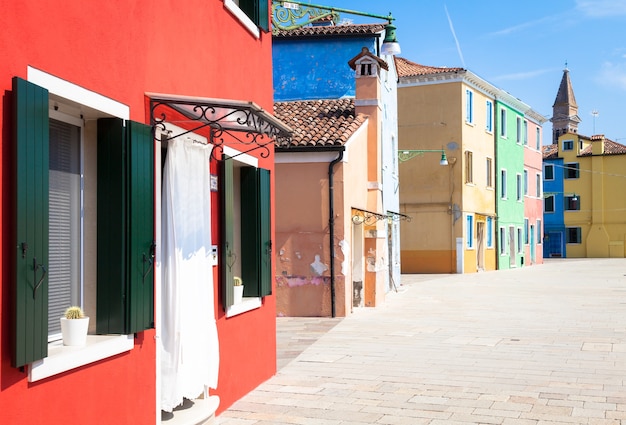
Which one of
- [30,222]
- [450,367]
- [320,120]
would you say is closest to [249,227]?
[450,367]

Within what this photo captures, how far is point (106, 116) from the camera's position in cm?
561

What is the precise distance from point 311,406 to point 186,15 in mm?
4136

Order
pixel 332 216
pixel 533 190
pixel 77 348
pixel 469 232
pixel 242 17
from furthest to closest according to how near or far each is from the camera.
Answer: pixel 533 190 < pixel 469 232 < pixel 332 216 < pixel 242 17 < pixel 77 348

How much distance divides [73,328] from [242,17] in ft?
15.2

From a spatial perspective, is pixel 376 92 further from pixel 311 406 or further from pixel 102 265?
pixel 102 265

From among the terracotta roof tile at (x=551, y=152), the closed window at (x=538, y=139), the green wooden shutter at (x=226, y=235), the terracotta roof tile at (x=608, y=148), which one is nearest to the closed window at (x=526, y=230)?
the closed window at (x=538, y=139)

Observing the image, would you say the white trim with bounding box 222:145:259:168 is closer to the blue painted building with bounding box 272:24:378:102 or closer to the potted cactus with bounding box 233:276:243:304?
the potted cactus with bounding box 233:276:243:304

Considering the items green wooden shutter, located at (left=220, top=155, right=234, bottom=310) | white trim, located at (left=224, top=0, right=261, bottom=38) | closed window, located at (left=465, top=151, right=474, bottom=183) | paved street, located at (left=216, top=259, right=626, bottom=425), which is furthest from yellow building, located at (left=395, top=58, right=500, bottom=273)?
green wooden shutter, located at (left=220, top=155, right=234, bottom=310)

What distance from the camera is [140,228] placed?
5848 millimetres

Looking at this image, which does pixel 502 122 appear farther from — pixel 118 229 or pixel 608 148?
pixel 118 229

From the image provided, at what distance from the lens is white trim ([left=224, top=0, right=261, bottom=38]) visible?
820 centimetres

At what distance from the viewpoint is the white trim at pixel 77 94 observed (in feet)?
15.0

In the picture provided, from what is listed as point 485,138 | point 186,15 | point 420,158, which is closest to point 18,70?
point 186,15

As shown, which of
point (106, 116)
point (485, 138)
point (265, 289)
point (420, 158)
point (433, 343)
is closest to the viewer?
point (106, 116)
